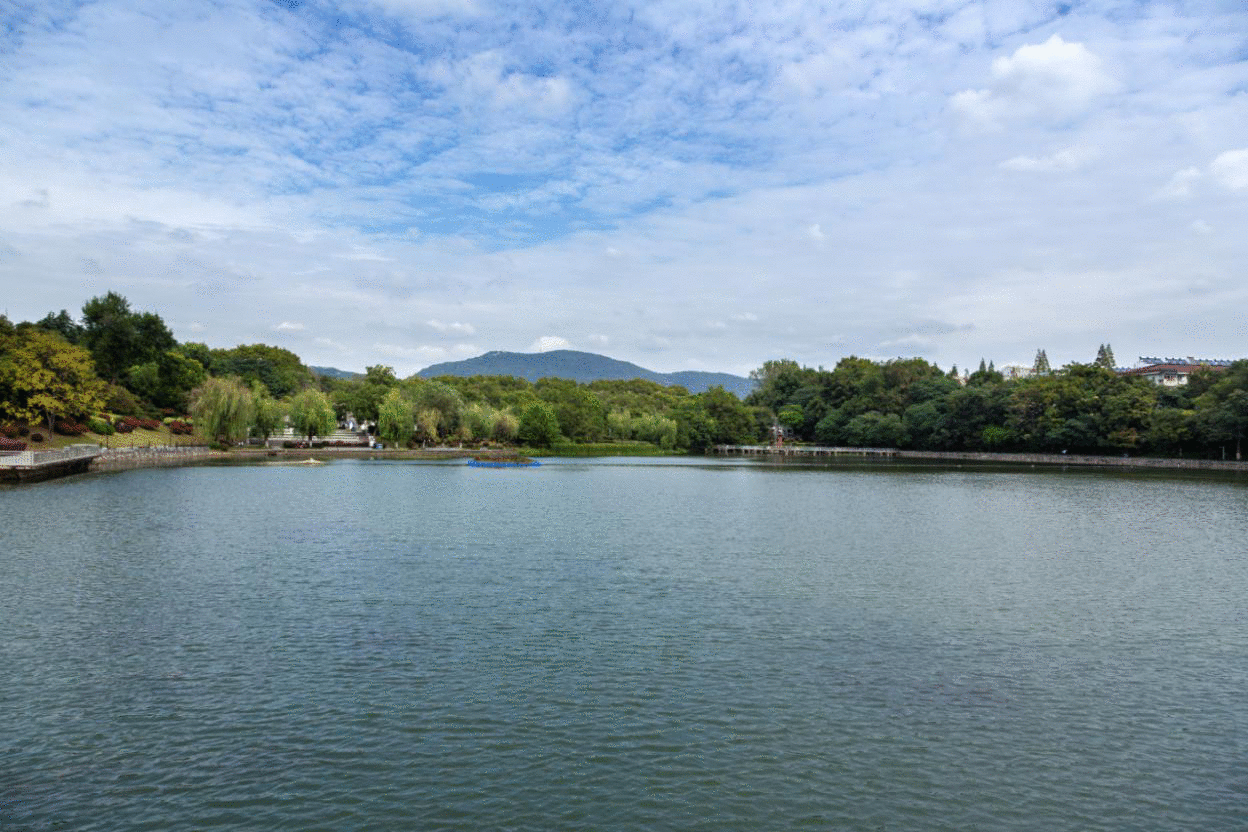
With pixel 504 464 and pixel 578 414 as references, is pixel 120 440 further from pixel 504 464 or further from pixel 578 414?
pixel 578 414

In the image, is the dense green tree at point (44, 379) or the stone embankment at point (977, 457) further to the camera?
the stone embankment at point (977, 457)

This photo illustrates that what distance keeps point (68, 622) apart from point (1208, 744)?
1956 centimetres

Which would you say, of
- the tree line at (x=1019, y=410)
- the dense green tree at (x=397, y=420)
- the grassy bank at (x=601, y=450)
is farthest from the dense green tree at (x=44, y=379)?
the tree line at (x=1019, y=410)

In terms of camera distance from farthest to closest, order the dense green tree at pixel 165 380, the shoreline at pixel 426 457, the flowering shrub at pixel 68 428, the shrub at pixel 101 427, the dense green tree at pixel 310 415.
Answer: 1. the dense green tree at pixel 165 380
2. the dense green tree at pixel 310 415
3. the shrub at pixel 101 427
4. the flowering shrub at pixel 68 428
5. the shoreline at pixel 426 457

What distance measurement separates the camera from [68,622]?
51.8 ft

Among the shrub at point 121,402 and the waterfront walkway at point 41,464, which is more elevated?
the shrub at point 121,402

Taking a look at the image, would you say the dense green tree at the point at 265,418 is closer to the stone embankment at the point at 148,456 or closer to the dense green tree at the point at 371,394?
the stone embankment at the point at 148,456

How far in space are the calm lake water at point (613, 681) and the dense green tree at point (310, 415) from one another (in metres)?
60.4

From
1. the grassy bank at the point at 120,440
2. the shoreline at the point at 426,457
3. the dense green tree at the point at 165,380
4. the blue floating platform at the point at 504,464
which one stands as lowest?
the blue floating platform at the point at 504,464

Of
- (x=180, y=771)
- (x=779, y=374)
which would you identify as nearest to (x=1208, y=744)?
(x=180, y=771)

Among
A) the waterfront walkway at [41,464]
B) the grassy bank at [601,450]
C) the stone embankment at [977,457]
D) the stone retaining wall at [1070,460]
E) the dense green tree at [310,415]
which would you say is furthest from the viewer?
the grassy bank at [601,450]

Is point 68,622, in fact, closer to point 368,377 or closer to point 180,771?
point 180,771

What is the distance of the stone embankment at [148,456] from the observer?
2366 inches

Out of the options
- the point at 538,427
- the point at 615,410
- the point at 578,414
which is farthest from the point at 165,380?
the point at 615,410
